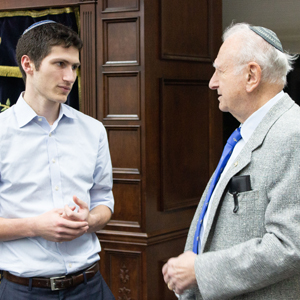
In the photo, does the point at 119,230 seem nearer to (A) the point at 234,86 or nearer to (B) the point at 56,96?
(B) the point at 56,96

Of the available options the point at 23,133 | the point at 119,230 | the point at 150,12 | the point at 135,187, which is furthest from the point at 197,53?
the point at 23,133

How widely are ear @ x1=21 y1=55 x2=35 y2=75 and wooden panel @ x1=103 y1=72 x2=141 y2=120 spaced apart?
1.39 metres

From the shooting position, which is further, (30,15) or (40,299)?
(30,15)

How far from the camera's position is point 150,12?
3.30m

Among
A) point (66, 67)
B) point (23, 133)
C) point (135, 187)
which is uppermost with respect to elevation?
point (66, 67)

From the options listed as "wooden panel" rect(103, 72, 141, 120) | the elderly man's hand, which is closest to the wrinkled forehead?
the elderly man's hand

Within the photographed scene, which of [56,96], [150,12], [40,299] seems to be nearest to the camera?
[40,299]

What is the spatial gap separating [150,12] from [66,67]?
150 centimetres

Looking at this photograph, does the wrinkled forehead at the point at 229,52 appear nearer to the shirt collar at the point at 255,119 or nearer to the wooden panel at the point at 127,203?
the shirt collar at the point at 255,119

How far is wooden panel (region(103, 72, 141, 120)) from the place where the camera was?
10.9ft

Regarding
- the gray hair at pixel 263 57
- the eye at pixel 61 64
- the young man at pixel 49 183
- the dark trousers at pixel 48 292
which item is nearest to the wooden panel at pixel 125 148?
the young man at pixel 49 183

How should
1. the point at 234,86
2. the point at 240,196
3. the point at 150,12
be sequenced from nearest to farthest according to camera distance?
1. the point at 240,196
2. the point at 234,86
3. the point at 150,12

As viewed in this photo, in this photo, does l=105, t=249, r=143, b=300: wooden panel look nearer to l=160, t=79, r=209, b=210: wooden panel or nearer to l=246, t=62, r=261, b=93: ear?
l=160, t=79, r=209, b=210: wooden panel

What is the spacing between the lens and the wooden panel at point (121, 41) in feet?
10.8
